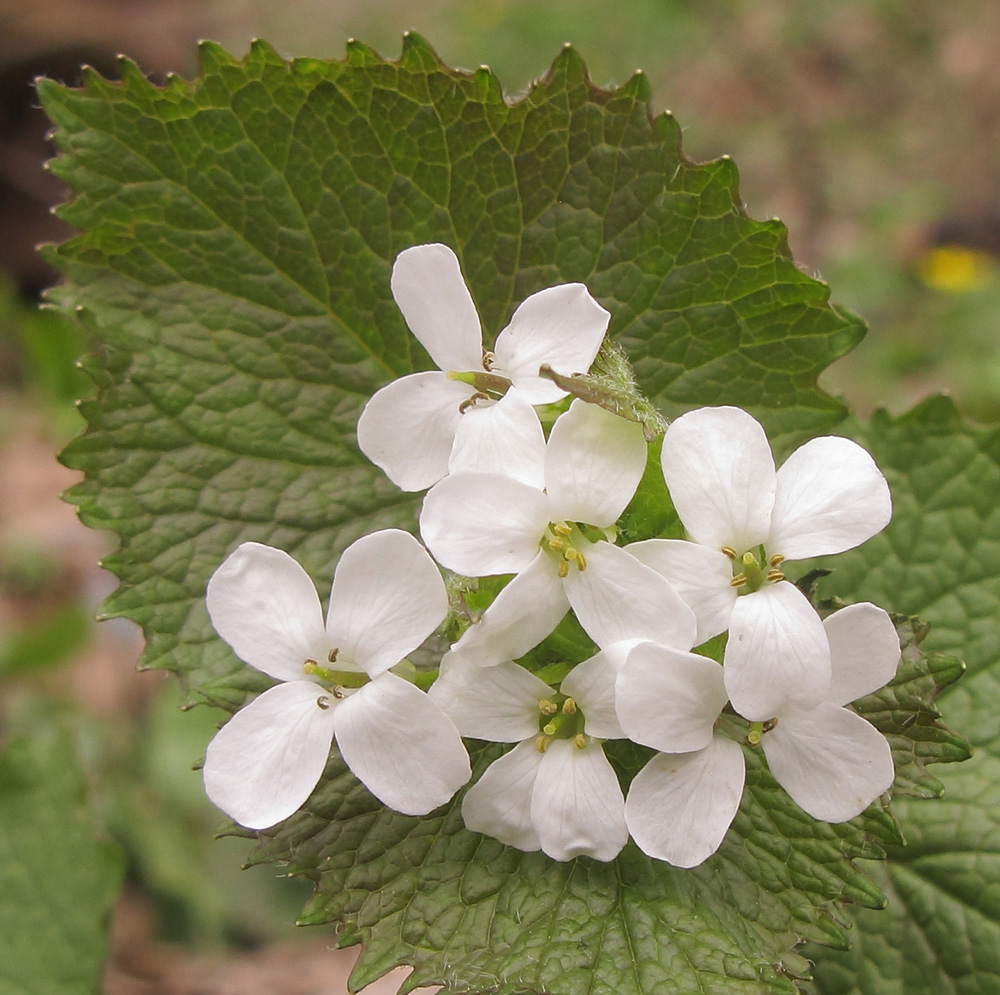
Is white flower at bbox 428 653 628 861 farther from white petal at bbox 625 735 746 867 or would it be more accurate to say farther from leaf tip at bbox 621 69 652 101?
leaf tip at bbox 621 69 652 101

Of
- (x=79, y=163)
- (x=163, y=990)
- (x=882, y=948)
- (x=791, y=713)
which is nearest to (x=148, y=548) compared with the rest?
(x=79, y=163)

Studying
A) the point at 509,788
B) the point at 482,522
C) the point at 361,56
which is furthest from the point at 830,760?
the point at 361,56

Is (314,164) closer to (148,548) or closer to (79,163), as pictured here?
(79,163)

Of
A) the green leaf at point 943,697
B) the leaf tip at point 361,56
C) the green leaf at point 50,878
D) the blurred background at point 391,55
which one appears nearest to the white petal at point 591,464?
the leaf tip at point 361,56

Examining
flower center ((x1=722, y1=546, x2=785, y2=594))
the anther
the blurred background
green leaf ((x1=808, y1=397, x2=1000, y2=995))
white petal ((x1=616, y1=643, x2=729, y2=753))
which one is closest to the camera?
white petal ((x1=616, y1=643, x2=729, y2=753))

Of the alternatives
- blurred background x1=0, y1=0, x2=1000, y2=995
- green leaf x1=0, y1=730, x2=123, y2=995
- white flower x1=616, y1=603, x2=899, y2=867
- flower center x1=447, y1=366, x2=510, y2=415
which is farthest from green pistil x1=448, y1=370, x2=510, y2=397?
blurred background x1=0, y1=0, x2=1000, y2=995

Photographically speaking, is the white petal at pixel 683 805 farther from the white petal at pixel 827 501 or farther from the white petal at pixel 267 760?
the white petal at pixel 267 760

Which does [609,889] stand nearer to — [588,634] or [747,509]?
[588,634]
